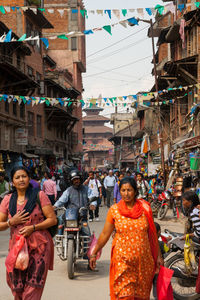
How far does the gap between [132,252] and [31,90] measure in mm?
27661

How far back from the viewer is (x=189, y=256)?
5324mm

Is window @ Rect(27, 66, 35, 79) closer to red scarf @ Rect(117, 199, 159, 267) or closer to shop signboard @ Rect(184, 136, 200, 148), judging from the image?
shop signboard @ Rect(184, 136, 200, 148)

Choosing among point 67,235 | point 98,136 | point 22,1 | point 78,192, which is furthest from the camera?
point 98,136

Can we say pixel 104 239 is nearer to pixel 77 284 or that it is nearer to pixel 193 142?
pixel 77 284

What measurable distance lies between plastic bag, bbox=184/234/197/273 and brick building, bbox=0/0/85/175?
15767 mm

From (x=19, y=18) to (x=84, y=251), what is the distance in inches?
1074

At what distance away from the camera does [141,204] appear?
4527 mm

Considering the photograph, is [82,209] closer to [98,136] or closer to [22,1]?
[22,1]

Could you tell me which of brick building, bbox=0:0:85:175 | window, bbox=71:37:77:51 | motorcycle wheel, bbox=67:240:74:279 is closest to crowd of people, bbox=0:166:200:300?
motorcycle wheel, bbox=67:240:74:279

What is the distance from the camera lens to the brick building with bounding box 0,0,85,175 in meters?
26.6

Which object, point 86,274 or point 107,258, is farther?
point 107,258

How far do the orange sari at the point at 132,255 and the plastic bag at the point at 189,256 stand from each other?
1.03 m

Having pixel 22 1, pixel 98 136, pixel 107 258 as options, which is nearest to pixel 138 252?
pixel 107 258

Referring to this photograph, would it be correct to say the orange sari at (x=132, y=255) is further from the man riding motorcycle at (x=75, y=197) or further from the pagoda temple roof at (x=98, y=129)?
the pagoda temple roof at (x=98, y=129)
